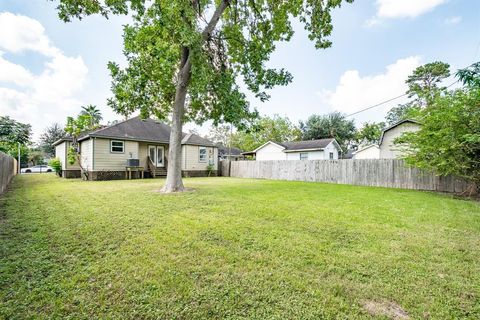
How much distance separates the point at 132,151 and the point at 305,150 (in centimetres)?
1627

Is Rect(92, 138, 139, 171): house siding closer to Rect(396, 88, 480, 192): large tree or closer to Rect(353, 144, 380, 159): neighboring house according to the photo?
Rect(396, 88, 480, 192): large tree

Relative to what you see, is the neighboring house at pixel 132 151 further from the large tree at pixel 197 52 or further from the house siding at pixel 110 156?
the large tree at pixel 197 52

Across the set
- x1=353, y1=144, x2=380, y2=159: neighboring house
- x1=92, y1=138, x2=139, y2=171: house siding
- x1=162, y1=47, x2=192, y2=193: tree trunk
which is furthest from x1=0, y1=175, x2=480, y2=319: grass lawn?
x1=353, y1=144, x2=380, y2=159: neighboring house

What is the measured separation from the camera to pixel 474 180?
8586 mm

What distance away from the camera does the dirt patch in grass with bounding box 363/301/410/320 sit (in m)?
1.87

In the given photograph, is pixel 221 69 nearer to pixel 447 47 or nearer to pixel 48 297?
pixel 48 297

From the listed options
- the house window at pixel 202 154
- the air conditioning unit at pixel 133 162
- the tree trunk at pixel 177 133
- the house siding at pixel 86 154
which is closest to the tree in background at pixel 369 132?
the house window at pixel 202 154

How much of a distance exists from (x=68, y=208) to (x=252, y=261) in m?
5.41

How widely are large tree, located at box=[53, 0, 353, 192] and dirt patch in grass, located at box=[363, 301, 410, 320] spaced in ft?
24.5

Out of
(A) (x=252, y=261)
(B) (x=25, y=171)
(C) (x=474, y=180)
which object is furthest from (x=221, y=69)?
(B) (x=25, y=171)

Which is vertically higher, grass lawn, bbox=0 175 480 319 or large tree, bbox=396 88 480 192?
large tree, bbox=396 88 480 192

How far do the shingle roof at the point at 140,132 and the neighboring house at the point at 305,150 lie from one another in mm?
9157

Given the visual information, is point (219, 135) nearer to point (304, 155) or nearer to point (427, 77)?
point (304, 155)

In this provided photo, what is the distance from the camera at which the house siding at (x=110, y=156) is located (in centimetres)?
1424
